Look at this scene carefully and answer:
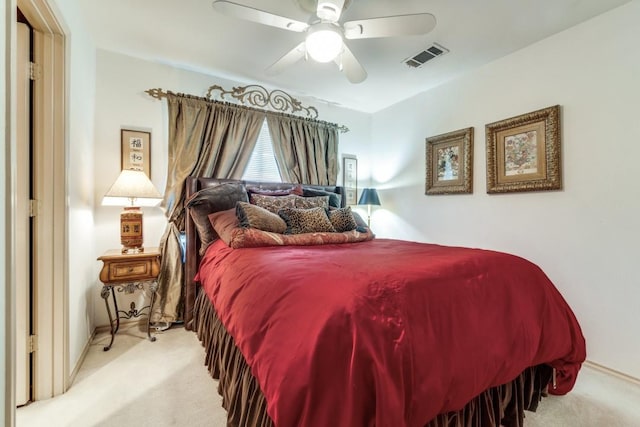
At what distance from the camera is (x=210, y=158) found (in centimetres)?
289

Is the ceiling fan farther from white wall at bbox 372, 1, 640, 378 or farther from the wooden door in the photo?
white wall at bbox 372, 1, 640, 378

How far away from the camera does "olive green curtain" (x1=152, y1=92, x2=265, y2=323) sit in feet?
8.57

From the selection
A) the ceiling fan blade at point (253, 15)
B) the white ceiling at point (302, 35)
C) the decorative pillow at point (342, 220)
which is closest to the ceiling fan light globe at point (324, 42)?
the ceiling fan blade at point (253, 15)

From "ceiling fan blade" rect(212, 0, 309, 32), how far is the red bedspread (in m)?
1.45

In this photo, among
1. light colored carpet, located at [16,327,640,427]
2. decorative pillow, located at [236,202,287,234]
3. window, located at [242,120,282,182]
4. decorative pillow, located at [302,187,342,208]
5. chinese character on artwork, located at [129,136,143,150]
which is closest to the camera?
light colored carpet, located at [16,327,640,427]

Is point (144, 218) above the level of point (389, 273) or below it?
above

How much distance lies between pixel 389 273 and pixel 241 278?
768 mm

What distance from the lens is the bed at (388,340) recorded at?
821 mm

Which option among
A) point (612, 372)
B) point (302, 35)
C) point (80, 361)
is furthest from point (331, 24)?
point (612, 372)

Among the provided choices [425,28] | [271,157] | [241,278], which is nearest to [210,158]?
[271,157]

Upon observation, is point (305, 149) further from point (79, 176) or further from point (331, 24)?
point (79, 176)

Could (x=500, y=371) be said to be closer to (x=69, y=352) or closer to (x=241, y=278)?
(x=241, y=278)

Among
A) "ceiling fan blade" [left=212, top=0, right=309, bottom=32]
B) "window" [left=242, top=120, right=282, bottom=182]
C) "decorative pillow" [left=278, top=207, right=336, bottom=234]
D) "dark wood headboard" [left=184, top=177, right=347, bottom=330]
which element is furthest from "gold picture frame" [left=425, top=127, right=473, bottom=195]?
"dark wood headboard" [left=184, top=177, right=347, bottom=330]

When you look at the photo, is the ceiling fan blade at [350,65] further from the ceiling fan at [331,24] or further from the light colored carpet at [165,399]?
the light colored carpet at [165,399]
